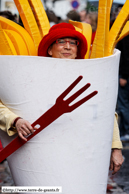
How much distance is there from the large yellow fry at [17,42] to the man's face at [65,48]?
182mm

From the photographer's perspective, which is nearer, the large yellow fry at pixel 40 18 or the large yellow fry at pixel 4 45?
the large yellow fry at pixel 4 45

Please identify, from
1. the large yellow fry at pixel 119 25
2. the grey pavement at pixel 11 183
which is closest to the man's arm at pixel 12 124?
the large yellow fry at pixel 119 25

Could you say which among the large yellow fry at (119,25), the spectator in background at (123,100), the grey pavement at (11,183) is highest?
the large yellow fry at (119,25)

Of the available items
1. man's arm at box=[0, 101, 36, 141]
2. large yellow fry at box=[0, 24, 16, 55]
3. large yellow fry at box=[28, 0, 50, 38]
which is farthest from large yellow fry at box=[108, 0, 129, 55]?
man's arm at box=[0, 101, 36, 141]

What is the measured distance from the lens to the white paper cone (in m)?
1.71

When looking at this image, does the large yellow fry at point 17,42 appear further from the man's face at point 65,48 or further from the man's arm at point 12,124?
the man's arm at point 12,124

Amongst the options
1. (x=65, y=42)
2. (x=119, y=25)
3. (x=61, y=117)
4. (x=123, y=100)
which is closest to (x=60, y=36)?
(x=65, y=42)

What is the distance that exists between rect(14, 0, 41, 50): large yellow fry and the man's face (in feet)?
0.57

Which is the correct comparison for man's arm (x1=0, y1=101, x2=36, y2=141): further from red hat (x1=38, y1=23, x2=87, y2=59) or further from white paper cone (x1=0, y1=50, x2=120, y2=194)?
red hat (x1=38, y1=23, x2=87, y2=59)

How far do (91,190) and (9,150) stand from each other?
48cm

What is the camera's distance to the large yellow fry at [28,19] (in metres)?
2.05

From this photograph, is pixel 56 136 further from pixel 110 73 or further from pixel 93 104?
pixel 110 73

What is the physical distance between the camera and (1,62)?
178cm

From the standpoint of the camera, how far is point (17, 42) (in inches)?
78.1
